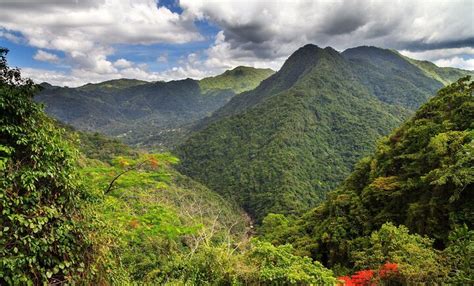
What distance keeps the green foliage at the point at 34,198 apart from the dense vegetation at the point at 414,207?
10599 mm

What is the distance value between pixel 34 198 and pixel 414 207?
2377cm

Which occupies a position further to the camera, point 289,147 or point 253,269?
point 289,147

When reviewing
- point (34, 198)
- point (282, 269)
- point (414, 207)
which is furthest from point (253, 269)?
point (414, 207)

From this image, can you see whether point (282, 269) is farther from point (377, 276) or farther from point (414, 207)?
point (414, 207)

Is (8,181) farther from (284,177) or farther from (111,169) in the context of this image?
(284,177)

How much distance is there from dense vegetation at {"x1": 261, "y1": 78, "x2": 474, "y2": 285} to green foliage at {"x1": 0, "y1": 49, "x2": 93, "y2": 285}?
1060cm

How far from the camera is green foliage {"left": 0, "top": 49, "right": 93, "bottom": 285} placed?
6.39 m

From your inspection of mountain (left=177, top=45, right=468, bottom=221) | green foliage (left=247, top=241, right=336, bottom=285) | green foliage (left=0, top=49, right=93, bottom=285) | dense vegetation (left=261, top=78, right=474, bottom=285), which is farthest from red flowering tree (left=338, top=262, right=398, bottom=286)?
mountain (left=177, top=45, right=468, bottom=221)

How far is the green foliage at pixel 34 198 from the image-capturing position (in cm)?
639

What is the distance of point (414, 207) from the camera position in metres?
23.9

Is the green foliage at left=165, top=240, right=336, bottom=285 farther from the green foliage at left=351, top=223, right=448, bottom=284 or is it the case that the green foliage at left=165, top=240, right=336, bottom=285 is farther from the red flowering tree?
the green foliage at left=351, top=223, right=448, bottom=284

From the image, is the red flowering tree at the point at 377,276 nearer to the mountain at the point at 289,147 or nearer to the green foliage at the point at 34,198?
the green foliage at the point at 34,198

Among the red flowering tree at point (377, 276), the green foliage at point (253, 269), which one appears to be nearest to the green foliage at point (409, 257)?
the red flowering tree at point (377, 276)

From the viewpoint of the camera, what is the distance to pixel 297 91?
619 ft
